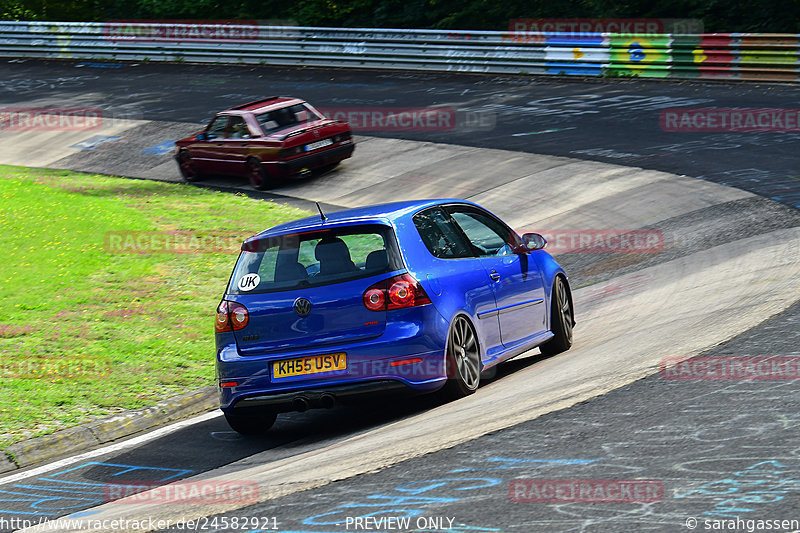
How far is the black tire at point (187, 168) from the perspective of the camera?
22.4m

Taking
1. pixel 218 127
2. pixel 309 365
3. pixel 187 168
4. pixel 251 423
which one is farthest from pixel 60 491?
pixel 187 168

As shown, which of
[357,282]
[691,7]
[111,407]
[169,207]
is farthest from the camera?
[691,7]

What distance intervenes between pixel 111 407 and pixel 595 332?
4454mm

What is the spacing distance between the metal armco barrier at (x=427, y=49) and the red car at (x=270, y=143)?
9966 millimetres

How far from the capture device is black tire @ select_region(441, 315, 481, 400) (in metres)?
7.45

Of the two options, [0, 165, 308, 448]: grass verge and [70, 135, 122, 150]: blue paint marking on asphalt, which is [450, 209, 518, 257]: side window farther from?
[70, 135, 122, 150]: blue paint marking on asphalt

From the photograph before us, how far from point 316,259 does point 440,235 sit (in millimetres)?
1031

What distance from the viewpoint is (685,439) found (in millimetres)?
5727

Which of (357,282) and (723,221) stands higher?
(357,282)

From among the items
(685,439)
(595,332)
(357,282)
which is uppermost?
(357,282)

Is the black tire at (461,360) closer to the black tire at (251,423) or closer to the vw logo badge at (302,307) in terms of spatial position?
the vw logo badge at (302,307)

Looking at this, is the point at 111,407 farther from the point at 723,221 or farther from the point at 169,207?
the point at 169,207

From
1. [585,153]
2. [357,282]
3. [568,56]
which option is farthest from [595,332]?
[568,56]

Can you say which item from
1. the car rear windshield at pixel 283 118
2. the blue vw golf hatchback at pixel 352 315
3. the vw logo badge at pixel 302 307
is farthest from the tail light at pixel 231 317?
the car rear windshield at pixel 283 118
